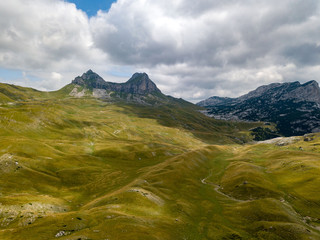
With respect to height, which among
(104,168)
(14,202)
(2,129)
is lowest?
(104,168)

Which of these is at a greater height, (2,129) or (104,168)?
(2,129)

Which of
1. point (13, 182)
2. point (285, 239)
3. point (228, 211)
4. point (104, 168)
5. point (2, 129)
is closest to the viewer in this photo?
point (285, 239)

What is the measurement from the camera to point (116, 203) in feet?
219

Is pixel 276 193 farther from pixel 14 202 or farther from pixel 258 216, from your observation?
pixel 14 202

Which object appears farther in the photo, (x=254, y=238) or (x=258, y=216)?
(x=258, y=216)

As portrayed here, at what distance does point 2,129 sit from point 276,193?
219m

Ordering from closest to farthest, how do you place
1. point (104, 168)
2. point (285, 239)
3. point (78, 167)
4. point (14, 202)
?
point (285, 239) → point (14, 202) → point (78, 167) → point (104, 168)

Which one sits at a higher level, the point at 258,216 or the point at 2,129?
the point at 2,129

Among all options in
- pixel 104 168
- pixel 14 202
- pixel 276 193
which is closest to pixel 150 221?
pixel 14 202

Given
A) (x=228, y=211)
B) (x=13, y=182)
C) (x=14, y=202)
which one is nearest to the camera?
(x=14, y=202)

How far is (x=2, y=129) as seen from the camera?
175000 millimetres

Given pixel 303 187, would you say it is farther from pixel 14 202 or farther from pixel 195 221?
pixel 14 202

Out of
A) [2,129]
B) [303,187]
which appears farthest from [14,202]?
[2,129]

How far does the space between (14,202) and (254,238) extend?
71.4 m
